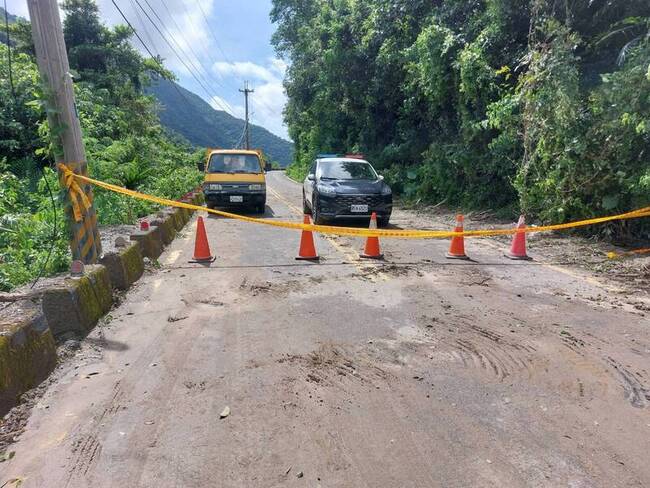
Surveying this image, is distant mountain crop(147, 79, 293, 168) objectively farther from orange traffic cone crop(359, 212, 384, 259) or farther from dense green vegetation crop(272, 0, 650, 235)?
orange traffic cone crop(359, 212, 384, 259)

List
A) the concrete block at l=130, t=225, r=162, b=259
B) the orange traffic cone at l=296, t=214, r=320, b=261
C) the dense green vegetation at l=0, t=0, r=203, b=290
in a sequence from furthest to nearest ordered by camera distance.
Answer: the orange traffic cone at l=296, t=214, r=320, b=261
the concrete block at l=130, t=225, r=162, b=259
the dense green vegetation at l=0, t=0, r=203, b=290

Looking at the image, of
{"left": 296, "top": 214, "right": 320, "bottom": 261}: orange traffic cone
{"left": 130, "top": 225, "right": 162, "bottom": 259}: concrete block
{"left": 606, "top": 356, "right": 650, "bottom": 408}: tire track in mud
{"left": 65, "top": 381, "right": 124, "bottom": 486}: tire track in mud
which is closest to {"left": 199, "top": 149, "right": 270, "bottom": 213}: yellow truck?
{"left": 130, "top": 225, "right": 162, "bottom": 259}: concrete block

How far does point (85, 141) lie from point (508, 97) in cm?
980

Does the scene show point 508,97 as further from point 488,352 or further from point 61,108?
point 61,108

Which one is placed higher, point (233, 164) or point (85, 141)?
point (85, 141)

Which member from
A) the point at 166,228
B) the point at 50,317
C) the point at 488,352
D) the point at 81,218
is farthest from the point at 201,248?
the point at 488,352

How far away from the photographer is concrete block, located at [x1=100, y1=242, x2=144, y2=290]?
18.3ft

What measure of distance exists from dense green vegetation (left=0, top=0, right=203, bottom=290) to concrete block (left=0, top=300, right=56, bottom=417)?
178cm

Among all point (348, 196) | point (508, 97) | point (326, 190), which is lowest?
point (348, 196)

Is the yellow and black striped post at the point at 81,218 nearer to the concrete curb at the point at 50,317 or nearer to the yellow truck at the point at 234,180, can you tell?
the concrete curb at the point at 50,317

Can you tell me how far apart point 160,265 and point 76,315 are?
9.55ft

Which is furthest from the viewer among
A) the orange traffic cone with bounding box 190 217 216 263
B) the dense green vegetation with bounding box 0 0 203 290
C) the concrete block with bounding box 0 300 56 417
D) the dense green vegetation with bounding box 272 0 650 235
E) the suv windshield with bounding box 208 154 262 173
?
the suv windshield with bounding box 208 154 262 173

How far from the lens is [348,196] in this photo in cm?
1041

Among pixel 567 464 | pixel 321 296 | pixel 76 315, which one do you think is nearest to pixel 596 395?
pixel 567 464
